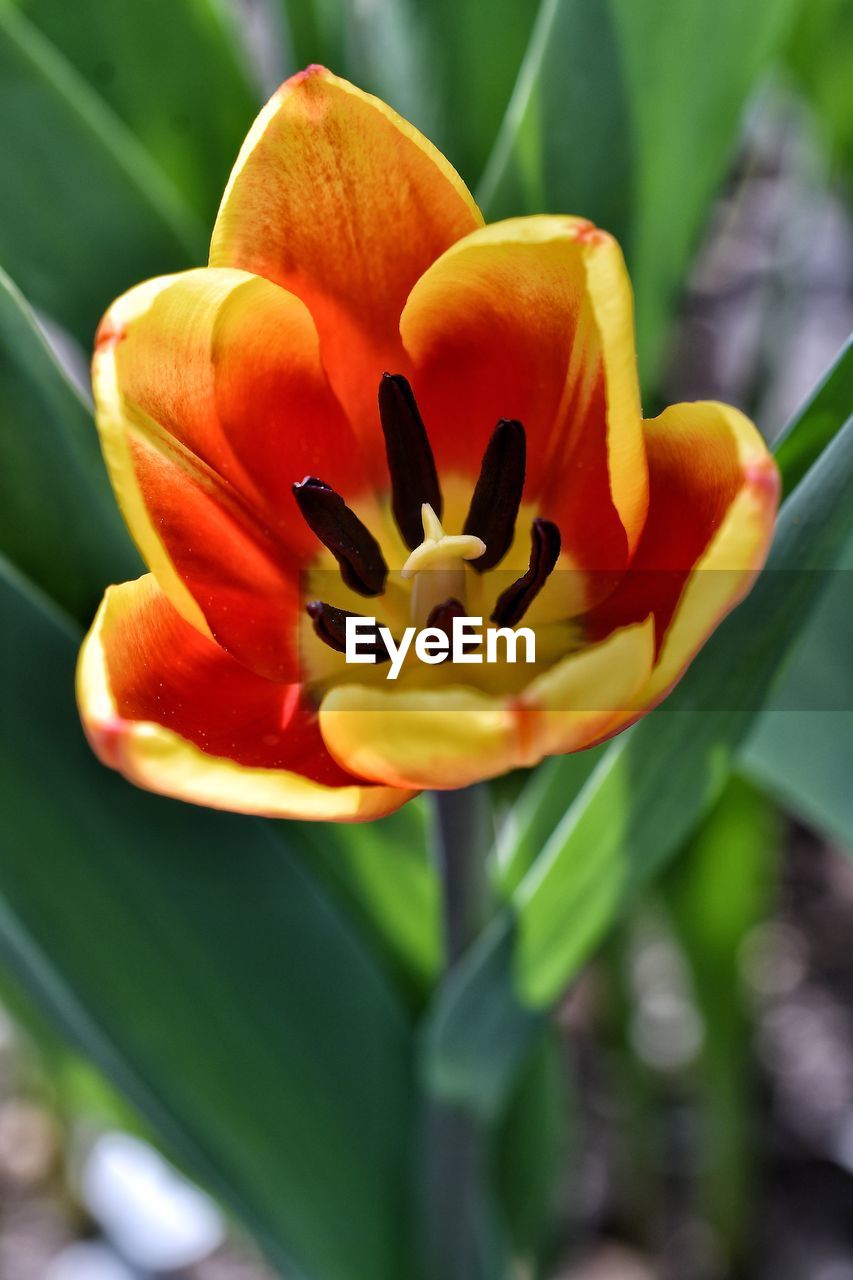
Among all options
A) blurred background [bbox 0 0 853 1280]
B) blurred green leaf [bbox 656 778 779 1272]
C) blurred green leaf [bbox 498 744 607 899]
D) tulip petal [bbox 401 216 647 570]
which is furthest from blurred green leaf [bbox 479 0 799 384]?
blurred green leaf [bbox 656 778 779 1272]

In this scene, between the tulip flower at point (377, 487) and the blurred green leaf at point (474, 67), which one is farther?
the blurred green leaf at point (474, 67)

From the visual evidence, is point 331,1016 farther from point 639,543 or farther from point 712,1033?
point 712,1033

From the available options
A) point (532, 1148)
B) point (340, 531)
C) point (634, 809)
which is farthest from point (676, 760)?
point (532, 1148)

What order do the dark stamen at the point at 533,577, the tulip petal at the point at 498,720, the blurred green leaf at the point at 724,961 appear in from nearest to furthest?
the tulip petal at the point at 498,720 < the dark stamen at the point at 533,577 < the blurred green leaf at the point at 724,961

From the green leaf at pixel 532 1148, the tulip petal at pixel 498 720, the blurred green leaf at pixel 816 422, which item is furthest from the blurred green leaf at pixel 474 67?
the green leaf at pixel 532 1148

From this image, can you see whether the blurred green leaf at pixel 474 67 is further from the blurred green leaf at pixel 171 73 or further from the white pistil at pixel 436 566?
the white pistil at pixel 436 566

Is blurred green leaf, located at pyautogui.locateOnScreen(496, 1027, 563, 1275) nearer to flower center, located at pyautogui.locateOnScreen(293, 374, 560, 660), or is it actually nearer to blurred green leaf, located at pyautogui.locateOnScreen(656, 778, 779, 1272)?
blurred green leaf, located at pyautogui.locateOnScreen(656, 778, 779, 1272)

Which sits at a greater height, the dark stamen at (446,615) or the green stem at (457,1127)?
the dark stamen at (446,615)
